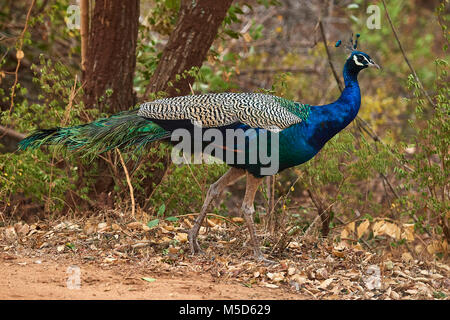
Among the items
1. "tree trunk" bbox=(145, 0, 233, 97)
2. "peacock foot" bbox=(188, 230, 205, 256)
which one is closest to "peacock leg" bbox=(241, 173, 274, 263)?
"peacock foot" bbox=(188, 230, 205, 256)

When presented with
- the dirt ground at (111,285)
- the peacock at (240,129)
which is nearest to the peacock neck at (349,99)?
the peacock at (240,129)

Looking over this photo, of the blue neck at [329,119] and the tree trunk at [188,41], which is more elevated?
the tree trunk at [188,41]

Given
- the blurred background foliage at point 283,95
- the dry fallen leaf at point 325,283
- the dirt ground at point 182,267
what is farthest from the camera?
the blurred background foliage at point 283,95

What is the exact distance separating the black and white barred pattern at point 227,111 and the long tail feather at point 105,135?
11 centimetres

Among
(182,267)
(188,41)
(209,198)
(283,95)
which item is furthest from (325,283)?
(188,41)

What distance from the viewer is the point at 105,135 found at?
4.36m

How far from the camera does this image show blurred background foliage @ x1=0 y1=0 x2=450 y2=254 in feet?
16.2

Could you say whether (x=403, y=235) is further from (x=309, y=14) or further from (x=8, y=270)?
(x=309, y=14)

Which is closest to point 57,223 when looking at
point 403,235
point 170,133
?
point 170,133

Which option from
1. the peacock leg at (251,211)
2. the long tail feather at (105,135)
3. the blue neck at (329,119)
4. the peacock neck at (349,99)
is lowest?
the peacock leg at (251,211)

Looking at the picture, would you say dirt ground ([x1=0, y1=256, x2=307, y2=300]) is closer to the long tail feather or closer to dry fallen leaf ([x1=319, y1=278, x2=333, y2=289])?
dry fallen leaf ([x1=319, y1=278, x2=333, y2=289])

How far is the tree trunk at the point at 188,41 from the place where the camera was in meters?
5.45

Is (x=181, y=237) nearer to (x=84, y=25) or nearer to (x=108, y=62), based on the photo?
(x=108, y=62)

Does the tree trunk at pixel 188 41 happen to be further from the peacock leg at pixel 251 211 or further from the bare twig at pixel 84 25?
the peacock leg at pixel 251 211
